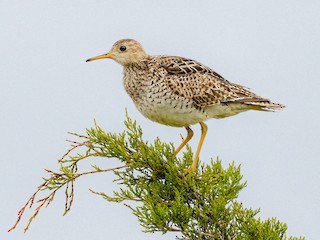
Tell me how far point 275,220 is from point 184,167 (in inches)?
45.3

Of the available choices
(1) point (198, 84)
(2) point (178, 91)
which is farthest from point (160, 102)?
(1) point (198, 84)

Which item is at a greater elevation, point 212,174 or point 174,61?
point 174,61

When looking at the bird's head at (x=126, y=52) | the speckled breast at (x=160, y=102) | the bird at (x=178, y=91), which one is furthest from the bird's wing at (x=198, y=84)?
the bird's head at (x=126, y=52)

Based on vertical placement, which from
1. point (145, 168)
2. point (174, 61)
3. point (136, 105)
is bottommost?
point (145, 168)

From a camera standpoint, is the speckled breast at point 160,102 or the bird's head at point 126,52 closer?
the speckled breast at point 160,102

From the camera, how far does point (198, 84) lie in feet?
33.5

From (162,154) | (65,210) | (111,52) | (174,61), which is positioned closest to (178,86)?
(174,61)

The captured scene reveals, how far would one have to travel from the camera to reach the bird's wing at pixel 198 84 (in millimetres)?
10008

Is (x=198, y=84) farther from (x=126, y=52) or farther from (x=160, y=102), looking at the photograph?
(x=126, y=52)

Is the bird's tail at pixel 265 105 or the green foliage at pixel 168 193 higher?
the bird's tail at pixel 265 105

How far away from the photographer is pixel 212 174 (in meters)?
8.31

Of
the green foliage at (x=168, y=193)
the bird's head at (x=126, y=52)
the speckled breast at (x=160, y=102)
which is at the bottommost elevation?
the green foliage at (x=168, y=193)

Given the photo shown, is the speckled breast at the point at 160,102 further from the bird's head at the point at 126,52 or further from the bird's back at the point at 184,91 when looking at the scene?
the bird's head at the point at 126,52

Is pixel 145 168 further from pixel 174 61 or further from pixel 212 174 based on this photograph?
pixel 174 61
